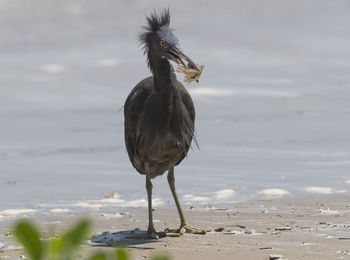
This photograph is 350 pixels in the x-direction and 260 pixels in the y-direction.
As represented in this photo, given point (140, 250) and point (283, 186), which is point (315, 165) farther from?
point (140, 250)

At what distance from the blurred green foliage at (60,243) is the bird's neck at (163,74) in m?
5.34

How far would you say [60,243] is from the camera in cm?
111

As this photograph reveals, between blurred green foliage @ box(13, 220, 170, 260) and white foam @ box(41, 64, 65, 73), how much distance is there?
16320mm

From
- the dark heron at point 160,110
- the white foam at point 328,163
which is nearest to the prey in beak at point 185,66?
the dark heron at point 160,110

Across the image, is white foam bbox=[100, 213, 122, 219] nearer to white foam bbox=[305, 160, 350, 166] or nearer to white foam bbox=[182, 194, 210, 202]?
white foam bbox=[182, 194, 210, 202]

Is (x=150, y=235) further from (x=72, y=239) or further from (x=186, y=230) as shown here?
(x=72, y=239)

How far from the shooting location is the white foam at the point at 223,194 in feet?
25.8

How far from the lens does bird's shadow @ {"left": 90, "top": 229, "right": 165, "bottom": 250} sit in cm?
604

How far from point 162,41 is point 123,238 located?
1.50 meters

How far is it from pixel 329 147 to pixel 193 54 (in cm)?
825

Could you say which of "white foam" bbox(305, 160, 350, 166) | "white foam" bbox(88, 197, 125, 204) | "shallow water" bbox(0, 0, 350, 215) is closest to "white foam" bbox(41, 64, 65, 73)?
"shallow water" bbox(0, 0, 350, 215)

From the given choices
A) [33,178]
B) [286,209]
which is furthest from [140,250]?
[33,178]

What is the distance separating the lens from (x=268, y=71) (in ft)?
56.3

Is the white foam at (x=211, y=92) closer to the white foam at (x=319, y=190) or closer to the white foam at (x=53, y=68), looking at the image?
the white foam at (x=53, y=68)
